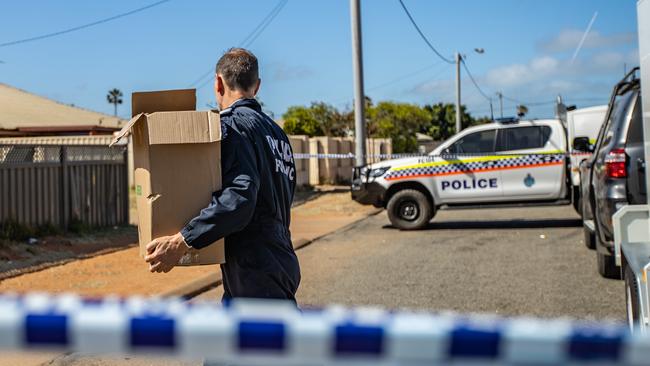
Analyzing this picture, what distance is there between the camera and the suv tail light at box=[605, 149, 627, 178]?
7562 millimetres

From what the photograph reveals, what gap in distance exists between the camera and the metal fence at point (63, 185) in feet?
38.8

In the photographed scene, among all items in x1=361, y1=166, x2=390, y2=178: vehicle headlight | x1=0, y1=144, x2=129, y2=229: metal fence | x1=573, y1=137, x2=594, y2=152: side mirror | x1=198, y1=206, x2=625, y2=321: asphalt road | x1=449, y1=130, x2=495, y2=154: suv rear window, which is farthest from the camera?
x1=361, y1=166, x2=390, y2=178: vehicle headlight

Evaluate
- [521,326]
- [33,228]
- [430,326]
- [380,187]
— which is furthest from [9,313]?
[380,187]

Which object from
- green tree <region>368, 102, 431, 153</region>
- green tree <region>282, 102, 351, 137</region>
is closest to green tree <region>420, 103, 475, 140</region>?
green tree <region>368, 102, 431, 153</region>

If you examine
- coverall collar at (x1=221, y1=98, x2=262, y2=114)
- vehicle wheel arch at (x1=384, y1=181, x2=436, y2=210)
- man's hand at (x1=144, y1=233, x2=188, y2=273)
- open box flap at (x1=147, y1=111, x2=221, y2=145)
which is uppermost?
coverall collar at (x1=221, y1=98, x2=262, y2=114)

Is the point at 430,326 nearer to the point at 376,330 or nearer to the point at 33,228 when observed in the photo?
the point at 376,330

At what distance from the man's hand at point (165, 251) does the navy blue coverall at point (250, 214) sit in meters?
0.05

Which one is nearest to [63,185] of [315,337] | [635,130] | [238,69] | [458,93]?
[635,130]

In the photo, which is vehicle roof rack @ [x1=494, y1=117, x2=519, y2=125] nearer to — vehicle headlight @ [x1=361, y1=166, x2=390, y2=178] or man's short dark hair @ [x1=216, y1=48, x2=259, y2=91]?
vehicle headlight @ [x1=361, y1=166, x2=390, y2=178]

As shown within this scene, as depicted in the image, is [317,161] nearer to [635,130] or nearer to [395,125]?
[395,125]

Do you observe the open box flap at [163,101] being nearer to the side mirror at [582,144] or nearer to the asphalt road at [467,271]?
the asphalt road at [467,271]

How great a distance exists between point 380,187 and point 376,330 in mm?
13322

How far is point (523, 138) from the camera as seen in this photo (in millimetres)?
14461

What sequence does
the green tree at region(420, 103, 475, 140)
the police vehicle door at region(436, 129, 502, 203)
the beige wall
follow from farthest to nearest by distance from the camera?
the green tree at region(420, 103, 475, 140)
the beige wall
the police vehicle door at region(436, 129, 502, 203)
